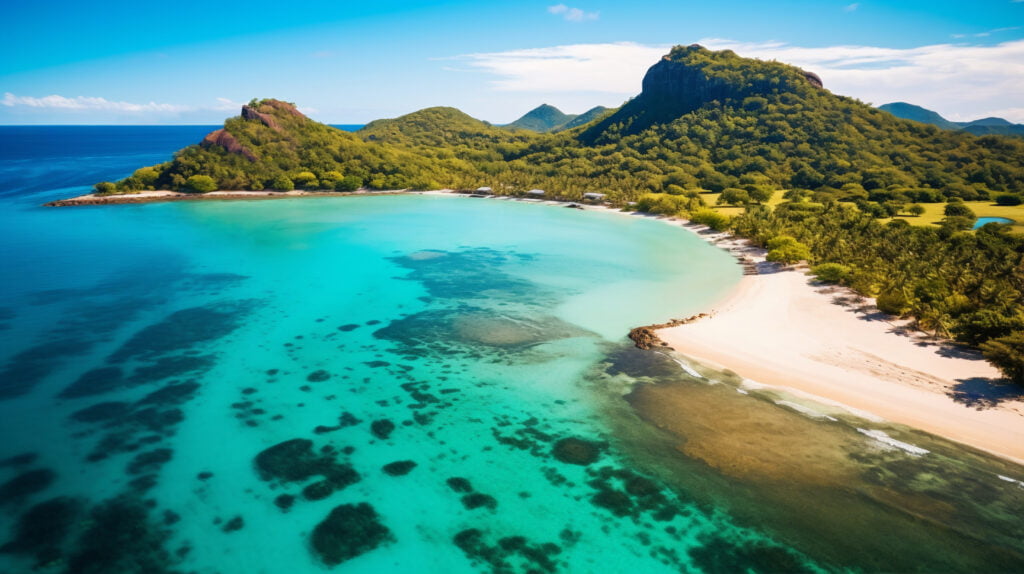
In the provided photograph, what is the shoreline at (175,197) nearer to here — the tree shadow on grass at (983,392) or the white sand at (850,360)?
the white sand at (850,360)

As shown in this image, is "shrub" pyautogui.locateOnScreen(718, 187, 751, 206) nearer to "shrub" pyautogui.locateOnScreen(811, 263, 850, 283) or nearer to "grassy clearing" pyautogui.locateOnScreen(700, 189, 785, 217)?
"grassy clearing" pyautogui.locateOnScreen(700, 189, 785, 217)

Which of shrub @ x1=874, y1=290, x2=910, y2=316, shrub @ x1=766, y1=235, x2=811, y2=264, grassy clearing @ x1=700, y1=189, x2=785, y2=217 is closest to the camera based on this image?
shrub @ x1=874, y1=290, x2=910, y2=316

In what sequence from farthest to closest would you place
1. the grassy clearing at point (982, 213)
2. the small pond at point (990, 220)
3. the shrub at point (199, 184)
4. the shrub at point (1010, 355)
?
the shrub at point (199, 184) → the grassy clearing at point (982, 213) → the small pond at point (990, 220) → the shrub at point (1010, 355)

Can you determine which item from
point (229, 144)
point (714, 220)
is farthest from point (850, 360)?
point (229, 144)

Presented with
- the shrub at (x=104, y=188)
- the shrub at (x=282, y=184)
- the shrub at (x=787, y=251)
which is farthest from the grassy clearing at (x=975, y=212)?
the shrub at (x=104, y=188)

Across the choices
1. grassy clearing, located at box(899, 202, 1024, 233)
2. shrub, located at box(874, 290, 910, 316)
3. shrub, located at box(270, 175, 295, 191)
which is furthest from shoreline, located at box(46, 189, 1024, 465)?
shrub, located at box(270, 175, 295, 191)

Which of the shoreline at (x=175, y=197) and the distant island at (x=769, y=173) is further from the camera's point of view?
the shoreline at (x=175, y=197)

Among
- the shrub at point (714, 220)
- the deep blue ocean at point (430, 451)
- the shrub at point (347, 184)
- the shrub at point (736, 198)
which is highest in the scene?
the shrub at point (347, 184)
